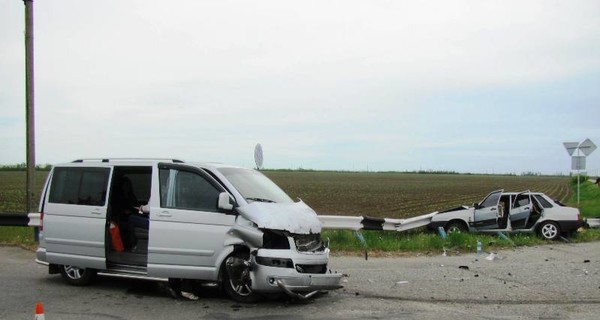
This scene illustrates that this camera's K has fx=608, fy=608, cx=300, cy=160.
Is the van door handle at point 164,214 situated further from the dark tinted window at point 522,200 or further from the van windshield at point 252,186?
the dark tinted window at point 522,200

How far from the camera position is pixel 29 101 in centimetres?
1541

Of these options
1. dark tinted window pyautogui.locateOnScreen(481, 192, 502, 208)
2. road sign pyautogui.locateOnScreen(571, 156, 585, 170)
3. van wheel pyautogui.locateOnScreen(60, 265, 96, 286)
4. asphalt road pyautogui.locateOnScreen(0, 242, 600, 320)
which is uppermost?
road sign pyautogui.locateOnScreen(571, 156, 585, 170)

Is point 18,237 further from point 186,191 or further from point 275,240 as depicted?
point 275,240

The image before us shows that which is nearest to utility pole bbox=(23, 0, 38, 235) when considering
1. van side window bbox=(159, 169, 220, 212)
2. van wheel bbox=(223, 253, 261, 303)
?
van side window bbox=(159, 169, 220, 212)

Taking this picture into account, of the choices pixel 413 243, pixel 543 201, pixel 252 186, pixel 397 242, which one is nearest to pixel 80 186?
pixel 252 186

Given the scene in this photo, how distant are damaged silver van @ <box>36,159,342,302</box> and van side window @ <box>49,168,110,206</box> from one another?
2 centimetres

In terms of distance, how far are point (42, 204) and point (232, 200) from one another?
11.1ft

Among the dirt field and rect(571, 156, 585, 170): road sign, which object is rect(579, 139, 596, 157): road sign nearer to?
rect(571, 156, 585, 170): road sign

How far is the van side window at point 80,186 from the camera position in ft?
30.1

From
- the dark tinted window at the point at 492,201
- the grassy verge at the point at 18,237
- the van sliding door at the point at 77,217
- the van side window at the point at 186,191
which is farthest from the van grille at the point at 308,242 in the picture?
the dark tinted window at the point at 492,201

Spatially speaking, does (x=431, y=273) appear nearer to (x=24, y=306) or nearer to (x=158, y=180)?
(x=158, y=180)

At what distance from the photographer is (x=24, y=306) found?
25.7 feet

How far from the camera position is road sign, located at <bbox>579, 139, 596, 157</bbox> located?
23.1 metres

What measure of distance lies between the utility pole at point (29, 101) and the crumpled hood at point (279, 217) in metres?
9.37
